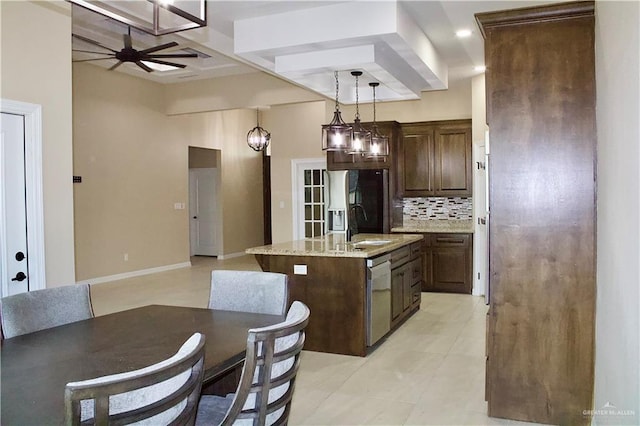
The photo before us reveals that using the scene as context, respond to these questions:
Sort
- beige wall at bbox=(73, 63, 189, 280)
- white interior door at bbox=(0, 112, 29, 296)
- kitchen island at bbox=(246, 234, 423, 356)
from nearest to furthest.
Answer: white interior door at bbox=(0, 112, 29, 296)
kitchen island at bbox=(246, 234, 423, 356)
beige wall at bbox=(73, 63, 189, 280)

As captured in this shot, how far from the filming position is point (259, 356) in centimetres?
157

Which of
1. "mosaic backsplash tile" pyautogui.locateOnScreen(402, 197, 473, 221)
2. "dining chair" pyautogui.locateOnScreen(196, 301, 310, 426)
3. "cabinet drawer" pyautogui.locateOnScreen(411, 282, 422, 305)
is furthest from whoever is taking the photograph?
"mosaic backsplash tile" pyautogui.locateOnScreen(402, 197, 473, 221)

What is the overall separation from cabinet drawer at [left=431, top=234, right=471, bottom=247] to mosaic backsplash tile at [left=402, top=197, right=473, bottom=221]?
64cm

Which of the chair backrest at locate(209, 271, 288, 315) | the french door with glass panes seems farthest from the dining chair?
the french door with glass panes

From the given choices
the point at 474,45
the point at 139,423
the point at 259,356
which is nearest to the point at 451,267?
the point at 474,45

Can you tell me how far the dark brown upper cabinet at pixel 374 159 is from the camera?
7.27 metres

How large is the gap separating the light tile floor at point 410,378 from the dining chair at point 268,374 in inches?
51.6

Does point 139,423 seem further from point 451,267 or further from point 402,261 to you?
point 451,267

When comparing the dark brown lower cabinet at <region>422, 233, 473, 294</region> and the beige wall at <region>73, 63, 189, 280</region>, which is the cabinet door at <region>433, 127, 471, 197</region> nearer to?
the dark brown lower cabinet at <region>422, 233, 473, 294</region>

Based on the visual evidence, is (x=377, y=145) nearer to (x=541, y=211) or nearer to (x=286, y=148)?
(x=541, y=211)

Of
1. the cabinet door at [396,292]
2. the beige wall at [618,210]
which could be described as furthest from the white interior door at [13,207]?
the beige wall at [618,210]

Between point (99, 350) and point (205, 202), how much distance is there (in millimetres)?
9751

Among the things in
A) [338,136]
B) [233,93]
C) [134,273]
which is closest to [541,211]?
[338,136]

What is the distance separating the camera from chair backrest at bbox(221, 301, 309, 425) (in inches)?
61.4
